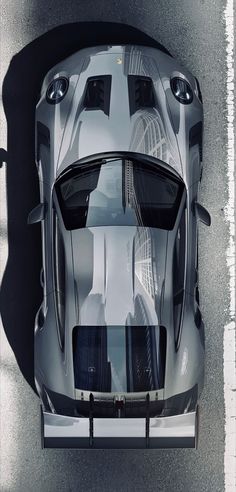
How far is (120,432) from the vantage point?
491 cm

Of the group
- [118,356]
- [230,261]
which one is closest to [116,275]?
[118,356]

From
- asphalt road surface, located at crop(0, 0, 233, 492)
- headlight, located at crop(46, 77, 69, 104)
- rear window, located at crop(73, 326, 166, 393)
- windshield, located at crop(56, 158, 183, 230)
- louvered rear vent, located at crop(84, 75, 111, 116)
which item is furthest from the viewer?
asphalt road surface, located at crop(0, 0, 233, 492)

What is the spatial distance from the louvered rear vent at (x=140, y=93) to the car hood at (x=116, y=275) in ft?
3.34

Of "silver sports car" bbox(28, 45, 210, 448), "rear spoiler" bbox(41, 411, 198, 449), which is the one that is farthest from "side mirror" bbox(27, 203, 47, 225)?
"rear spoiler" bbox(41, 411, 198, 449)

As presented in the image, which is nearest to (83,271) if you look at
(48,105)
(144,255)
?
(144,255)

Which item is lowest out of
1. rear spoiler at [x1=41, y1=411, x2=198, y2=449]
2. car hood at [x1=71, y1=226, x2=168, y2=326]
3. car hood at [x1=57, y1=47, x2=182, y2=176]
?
rear spoiler at [x1=41, y1=411, x2=198, y2=449]

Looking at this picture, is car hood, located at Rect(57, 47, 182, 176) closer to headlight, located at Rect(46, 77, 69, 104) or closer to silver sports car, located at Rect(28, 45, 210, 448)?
silver sports car, located at Rect(28, 45, 210, 448)

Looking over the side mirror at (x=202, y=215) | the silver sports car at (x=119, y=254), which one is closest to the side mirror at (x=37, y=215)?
the silver sports car at (x=119, y=254)

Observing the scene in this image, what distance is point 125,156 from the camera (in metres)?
5.01

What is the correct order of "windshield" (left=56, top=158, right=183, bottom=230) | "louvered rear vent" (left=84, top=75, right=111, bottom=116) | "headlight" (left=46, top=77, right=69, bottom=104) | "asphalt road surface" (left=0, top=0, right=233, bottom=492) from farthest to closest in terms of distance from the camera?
"asphalt road surface" (left=0, top=0, right=233, bottom=492), "headlight" (left=46, top=77, right=69, bottom=104), "louvered rear vent" (left=84, top=75, right=111, bottom=116), "windshield" (left=56, top=158, right=183, bottom=230)

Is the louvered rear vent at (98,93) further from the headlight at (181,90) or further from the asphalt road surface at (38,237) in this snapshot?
the asphalt road surface at (38,237)

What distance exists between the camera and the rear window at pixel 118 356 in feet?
15.8

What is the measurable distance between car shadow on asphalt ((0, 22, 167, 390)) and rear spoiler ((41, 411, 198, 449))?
0.92 meters

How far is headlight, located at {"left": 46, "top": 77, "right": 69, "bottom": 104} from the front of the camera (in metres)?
5.22
